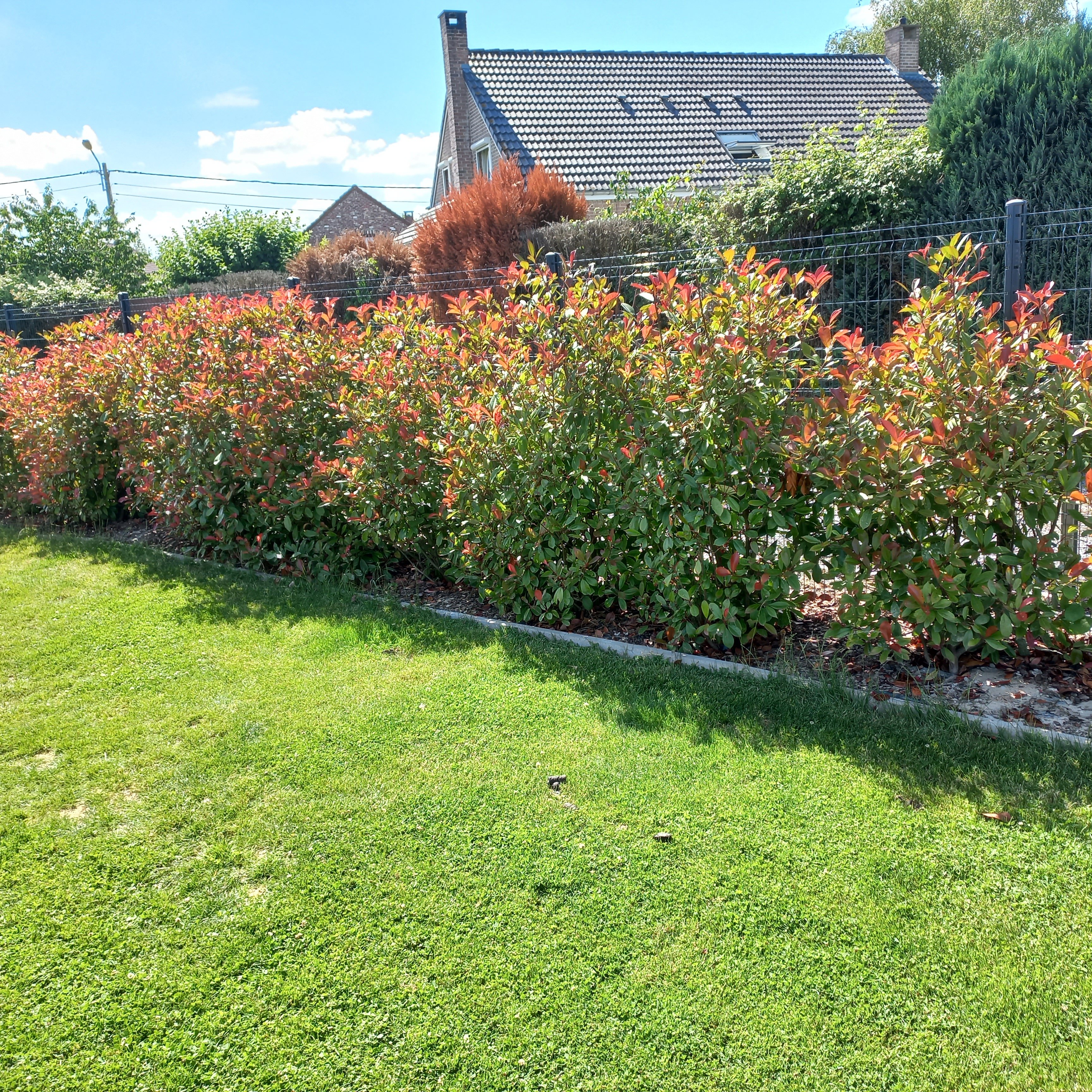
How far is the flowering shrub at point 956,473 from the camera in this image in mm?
3484

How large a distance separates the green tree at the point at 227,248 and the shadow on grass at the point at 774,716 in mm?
26286

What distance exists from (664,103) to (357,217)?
3178 cm

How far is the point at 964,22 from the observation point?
1423 inches

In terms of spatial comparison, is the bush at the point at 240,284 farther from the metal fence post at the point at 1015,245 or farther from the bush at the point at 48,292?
the metal fence post at the point at 1015,245

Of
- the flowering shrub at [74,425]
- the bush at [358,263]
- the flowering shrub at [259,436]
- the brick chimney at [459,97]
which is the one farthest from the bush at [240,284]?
the flowering shrub at [259,436]

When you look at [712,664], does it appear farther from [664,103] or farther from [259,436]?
[664,103]

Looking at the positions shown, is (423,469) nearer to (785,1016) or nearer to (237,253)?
(785,1016)

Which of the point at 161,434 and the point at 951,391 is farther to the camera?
the point at 161,434

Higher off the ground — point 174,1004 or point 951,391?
point 951,391

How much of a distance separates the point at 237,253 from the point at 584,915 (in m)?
30.5

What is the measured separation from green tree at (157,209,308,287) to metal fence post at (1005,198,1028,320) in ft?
88.5

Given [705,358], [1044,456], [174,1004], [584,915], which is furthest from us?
[705,358]

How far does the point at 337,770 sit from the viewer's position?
3.50m

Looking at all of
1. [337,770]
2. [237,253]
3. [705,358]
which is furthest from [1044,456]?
[237,253]
